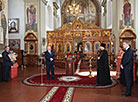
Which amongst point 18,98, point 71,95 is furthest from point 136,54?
point 18,98

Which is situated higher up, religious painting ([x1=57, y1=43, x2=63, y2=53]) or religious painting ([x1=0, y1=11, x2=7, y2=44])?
religious painting ([x1=0, y1=11, x2=7, y2=44])

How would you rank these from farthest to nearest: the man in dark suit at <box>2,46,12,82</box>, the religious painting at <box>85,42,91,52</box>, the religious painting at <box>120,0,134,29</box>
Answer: the religious painting at <box>85,42,91,52</box>, the religious painting at <box>120,0,134,29</box>, the man in dark suit at <box>2,46,12,82</box>

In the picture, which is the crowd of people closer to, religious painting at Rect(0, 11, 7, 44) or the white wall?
religious painting at Rect(0, 11, 7, 44)

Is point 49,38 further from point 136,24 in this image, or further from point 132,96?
point 132,96

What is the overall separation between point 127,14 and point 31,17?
802 centimetres

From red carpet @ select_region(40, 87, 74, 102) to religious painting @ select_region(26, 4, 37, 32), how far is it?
28.7ft

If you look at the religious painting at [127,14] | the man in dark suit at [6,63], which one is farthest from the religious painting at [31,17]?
the religious painting at [127,14]

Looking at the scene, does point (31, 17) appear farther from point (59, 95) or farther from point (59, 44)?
point (59, 95)

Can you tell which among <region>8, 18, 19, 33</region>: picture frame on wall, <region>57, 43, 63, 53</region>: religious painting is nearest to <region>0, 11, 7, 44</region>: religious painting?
<region>8, 18, 19, 33</region>: picture frame on wall

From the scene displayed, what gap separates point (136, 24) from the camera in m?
11.5

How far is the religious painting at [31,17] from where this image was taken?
1317cm

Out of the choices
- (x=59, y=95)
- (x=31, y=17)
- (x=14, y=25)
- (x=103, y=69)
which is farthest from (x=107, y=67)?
(x=14, y=25)

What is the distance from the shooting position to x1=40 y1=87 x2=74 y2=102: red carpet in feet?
14.6

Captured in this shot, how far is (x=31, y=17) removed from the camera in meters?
13.2
